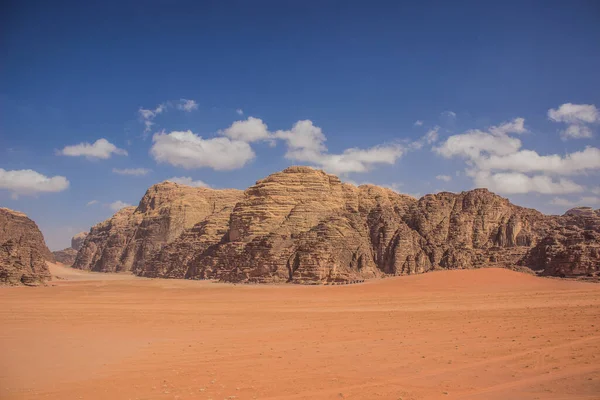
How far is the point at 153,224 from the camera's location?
97875 millimetres

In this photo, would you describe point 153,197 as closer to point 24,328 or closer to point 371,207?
point 371,207

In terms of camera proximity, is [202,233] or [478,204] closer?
[478,204]

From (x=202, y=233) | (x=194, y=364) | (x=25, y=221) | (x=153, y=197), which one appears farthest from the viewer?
(x=153, y=197)

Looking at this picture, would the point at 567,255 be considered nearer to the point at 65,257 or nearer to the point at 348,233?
the point at 348,233

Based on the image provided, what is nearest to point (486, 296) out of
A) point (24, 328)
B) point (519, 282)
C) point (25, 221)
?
point (519, 282)

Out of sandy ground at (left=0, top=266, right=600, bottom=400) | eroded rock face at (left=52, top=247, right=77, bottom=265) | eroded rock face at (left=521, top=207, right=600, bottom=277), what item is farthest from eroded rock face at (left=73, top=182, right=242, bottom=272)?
sandy ground at (left=0, top=266, right=600, bottom=400)

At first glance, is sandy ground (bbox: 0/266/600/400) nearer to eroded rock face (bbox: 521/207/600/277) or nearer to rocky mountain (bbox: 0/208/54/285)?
eroded rock face (bbox: 521/207/600/277)

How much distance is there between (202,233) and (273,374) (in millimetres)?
65900

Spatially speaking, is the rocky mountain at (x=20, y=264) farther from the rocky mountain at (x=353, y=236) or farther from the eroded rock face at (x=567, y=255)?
the eroded rock face at (x=567, y=255)

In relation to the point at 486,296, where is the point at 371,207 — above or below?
above

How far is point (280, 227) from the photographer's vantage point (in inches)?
2165

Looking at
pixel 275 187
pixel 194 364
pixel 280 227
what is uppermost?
pixel 275 187

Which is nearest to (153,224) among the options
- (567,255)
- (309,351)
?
(567,255)

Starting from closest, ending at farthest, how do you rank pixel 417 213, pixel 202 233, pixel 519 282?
1. pixel 519 282
2. pixel 417 213
3. pixel 202 233
